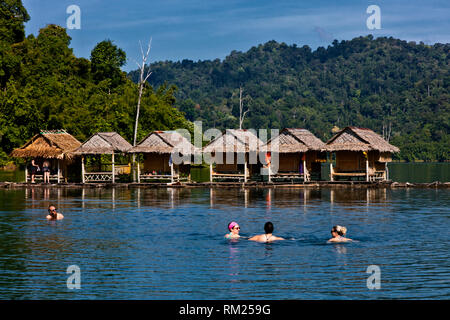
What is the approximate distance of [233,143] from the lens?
Result: 44.2 metres

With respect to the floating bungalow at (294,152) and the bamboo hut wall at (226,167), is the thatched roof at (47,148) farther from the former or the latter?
the floating bungalow at (294,152)

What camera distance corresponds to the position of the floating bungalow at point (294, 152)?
44.1m

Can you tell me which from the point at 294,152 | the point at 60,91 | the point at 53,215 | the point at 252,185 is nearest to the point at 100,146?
the point at 252,185

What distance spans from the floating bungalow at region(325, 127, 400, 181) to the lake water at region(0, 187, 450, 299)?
1046cm

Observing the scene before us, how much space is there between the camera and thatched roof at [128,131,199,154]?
4436cm

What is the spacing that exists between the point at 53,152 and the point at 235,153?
12.3 metres

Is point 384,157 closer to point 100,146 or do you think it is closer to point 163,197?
point 163,197

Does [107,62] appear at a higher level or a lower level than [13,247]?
higher

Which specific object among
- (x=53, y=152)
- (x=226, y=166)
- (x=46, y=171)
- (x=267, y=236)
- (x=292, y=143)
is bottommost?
(x=267, y=236)

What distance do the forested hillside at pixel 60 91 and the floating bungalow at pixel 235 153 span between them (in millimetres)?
16074

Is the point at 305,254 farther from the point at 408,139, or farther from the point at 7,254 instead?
the point at 408,139

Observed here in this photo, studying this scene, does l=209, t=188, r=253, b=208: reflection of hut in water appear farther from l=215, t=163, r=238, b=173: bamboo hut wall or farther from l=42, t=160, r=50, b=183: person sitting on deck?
l=42, t=160, r=50, b=183: person sitting on deck

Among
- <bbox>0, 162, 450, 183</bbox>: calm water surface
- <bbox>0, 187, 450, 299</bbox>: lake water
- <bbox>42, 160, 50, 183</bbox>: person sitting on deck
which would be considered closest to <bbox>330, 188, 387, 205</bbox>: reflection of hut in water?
<bbox>0, 187, 450, 299</bbox>: lake water

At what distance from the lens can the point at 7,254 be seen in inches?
709
